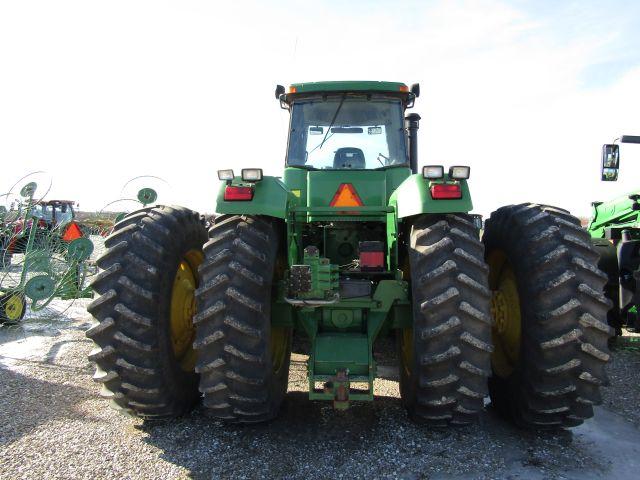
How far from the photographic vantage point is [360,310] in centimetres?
377

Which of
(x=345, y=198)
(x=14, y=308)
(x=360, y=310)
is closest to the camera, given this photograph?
(x=360, y=310)

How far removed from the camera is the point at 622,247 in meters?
6.78

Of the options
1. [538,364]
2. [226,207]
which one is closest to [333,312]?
[226,207]

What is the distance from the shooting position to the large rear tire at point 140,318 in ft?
11.1

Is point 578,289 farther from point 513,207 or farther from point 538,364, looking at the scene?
point 513,207

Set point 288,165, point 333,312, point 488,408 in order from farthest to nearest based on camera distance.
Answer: point 288,165
point 488,408
point 333,312

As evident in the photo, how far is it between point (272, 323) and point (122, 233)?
1246 mm

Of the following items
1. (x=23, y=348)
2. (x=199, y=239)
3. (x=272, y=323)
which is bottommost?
(x=23, y=348)

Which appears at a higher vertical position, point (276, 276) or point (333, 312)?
point (276, 276)

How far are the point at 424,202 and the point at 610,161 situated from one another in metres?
3.90

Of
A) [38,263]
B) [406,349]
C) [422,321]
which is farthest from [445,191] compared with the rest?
[38,263]

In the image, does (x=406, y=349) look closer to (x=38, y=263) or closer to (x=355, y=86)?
(x=355, y=86)

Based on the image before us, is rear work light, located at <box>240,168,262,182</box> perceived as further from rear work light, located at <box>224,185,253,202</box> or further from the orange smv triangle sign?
the orange smv triangle sign

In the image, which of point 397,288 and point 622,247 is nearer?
point 397,288
